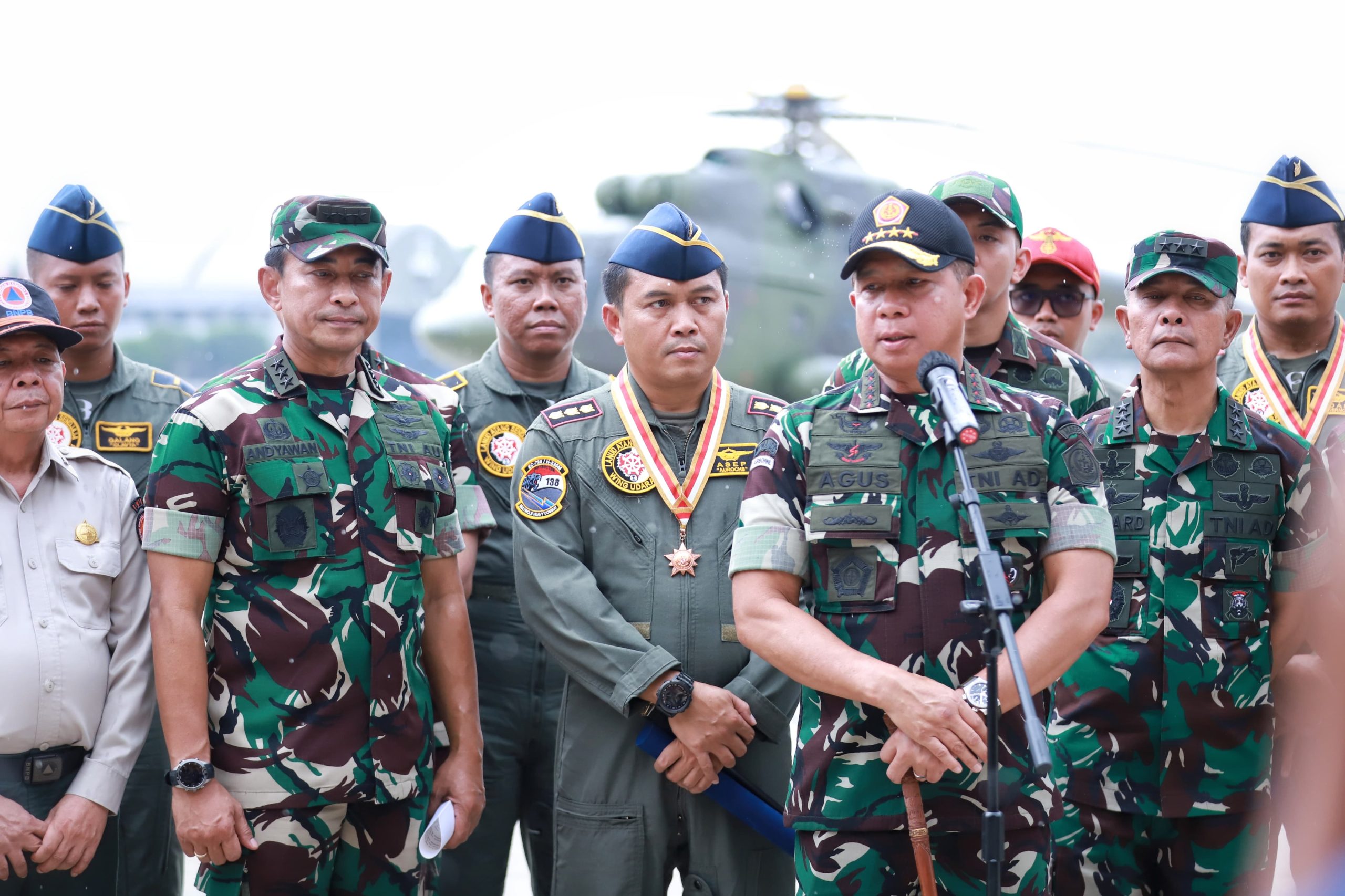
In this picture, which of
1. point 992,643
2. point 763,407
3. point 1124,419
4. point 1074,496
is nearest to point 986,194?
point 1124,419

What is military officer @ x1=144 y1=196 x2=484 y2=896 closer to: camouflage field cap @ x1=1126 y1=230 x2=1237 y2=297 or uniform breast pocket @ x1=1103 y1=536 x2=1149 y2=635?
uniform breast pocket @ x1=1103 y1=536 x2=1149 y2=635

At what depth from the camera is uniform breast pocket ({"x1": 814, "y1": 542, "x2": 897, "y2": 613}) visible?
2590 millimetres

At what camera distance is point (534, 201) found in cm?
444

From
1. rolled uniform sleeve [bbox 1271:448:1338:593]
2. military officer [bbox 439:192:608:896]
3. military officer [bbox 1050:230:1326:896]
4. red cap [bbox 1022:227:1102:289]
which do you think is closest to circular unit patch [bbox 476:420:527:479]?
Answer: military officer [bbox 439:192:608:896]

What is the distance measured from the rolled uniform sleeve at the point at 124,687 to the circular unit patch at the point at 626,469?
117cm

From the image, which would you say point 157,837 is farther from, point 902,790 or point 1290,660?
point 1290,660

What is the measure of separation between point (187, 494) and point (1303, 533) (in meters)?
2.63

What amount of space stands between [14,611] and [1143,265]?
2.86 metres

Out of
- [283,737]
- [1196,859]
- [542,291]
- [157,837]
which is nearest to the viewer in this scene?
[283,737]

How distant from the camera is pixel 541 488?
329 cm

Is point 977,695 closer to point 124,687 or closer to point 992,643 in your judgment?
point 992,643

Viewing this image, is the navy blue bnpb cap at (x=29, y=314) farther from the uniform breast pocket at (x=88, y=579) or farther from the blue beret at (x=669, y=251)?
the blue beret at (x=669, y=251)

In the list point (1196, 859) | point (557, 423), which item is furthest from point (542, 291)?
point (1196, 859)

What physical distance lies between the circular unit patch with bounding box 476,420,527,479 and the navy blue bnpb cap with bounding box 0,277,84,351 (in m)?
1.30
